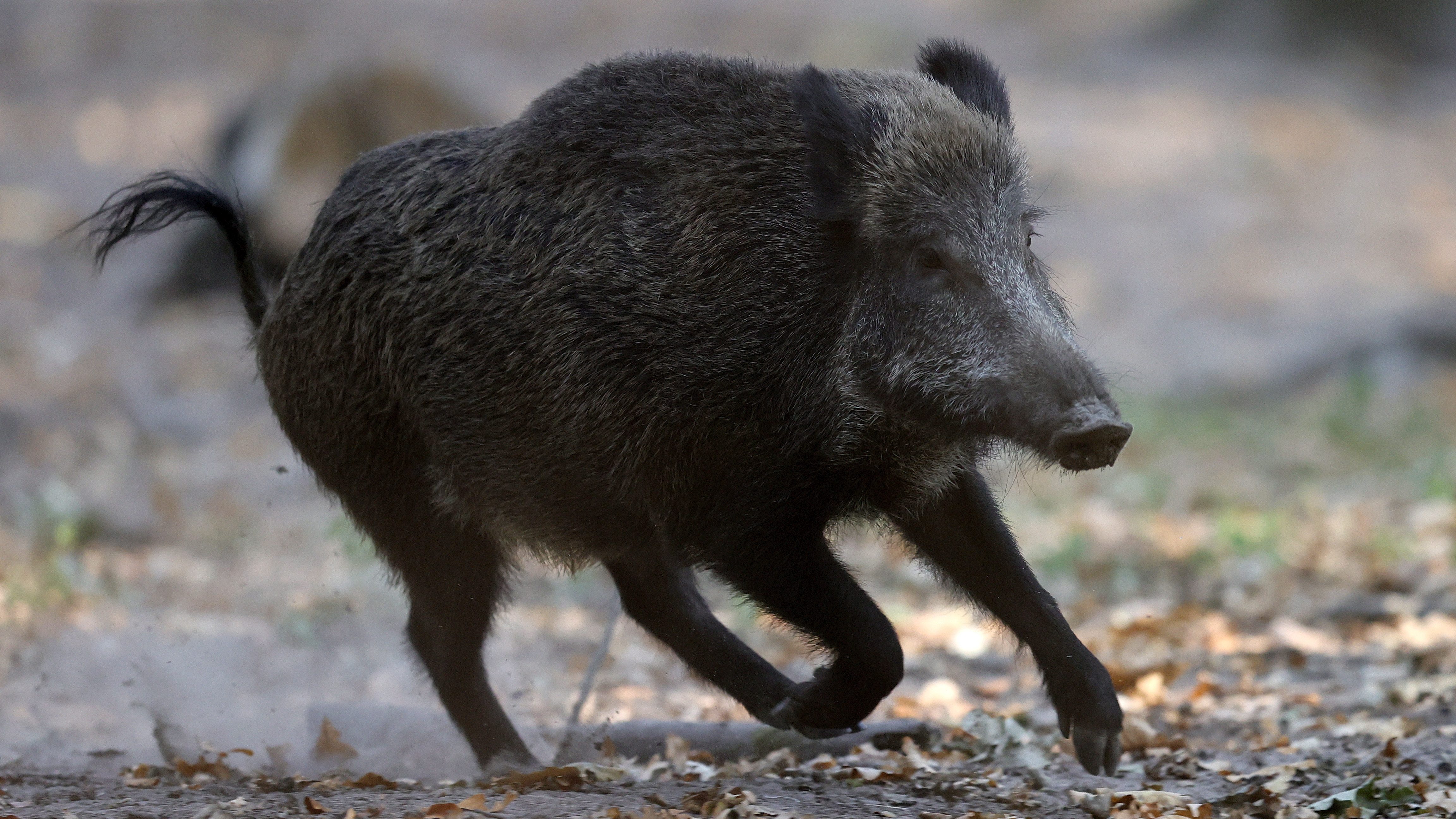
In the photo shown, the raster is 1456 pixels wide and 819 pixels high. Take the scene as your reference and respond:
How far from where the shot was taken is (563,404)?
3857 millimetres

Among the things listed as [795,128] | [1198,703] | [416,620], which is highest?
[795,128]

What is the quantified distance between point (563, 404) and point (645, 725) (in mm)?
1236

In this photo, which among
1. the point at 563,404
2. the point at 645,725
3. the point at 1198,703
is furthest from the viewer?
the point at 1198,703

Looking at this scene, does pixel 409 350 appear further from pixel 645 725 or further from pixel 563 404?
pixel 645 725

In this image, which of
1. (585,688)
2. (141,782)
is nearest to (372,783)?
(141,782)

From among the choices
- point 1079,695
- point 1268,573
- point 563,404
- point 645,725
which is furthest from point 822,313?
point 1268,573

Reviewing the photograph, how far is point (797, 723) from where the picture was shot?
3.88 metres

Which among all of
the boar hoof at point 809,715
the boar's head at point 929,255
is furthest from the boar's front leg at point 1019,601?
the boar hoof at point 809,715

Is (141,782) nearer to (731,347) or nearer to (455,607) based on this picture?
(455,607)

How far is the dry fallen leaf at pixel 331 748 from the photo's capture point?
444 cm

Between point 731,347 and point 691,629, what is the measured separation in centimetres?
111

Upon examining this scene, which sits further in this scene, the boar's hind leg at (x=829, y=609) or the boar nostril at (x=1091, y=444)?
the boar's hind leg at (x=829, y=609)

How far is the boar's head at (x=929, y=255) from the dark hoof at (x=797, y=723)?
35.0 inches

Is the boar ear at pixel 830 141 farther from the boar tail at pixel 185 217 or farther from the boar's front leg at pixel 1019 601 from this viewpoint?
the boar tail at pixel 185 217
